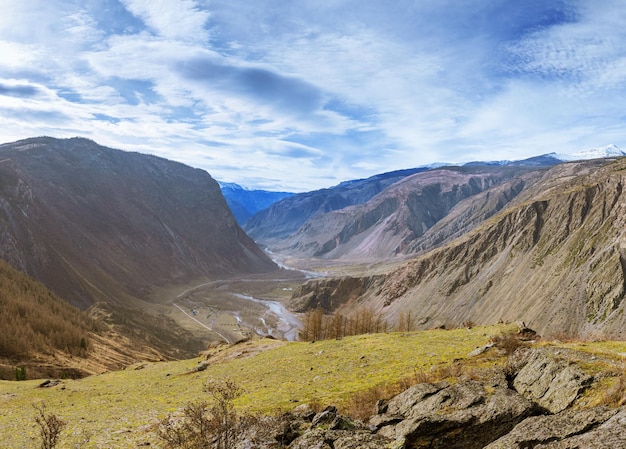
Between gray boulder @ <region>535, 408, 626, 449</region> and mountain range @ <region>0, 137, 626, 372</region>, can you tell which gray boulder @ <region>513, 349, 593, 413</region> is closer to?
gray boulder @ <region>535, 408, 626, 449</region>

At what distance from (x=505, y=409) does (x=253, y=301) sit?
407ft

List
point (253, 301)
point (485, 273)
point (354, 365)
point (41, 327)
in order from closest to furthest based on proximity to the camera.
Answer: point (354, 365) < point (41, 327) < point (485, 273) < point (253, 301)

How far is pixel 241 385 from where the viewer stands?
21.7m

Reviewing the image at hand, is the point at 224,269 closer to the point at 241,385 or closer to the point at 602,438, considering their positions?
the point at 241,385

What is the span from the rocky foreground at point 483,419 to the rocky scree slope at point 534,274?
3254cm

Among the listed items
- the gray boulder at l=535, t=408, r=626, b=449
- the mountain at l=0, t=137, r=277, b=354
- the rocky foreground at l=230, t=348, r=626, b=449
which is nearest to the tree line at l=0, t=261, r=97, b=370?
the mountain at l=0, t=137, r=277, b=354

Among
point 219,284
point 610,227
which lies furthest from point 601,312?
point 219,284

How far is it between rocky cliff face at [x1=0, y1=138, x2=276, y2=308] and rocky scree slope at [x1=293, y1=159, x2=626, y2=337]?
57566mm

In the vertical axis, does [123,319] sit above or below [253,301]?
above

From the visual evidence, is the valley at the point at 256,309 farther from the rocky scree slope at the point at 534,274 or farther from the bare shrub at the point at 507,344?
the rocky scree slope at the point at 534,274

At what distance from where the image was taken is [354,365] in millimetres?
22000

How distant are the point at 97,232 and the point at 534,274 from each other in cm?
12700

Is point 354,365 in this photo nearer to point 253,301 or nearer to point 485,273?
point 485,273

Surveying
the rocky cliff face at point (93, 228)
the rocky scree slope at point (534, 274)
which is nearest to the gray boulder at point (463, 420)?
the rocky scree slope at point (534, 274)
